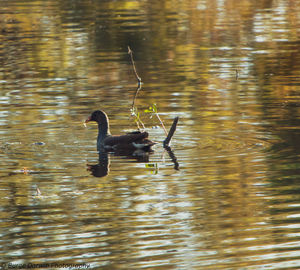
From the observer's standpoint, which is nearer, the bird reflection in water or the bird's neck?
the bird reflection in water

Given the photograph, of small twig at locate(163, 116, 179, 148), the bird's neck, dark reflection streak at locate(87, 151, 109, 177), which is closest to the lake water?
dark reflection streak at locate(87, 151, 109, 177)

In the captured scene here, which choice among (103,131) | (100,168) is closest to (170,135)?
(103,131)

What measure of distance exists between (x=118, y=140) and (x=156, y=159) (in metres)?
1.08

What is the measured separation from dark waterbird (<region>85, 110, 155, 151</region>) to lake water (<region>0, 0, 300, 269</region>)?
218 millimetres

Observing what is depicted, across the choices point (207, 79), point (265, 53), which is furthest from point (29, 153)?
point (265, 53)

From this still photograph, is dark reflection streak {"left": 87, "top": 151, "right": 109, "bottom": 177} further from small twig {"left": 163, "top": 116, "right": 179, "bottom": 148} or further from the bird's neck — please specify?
small twig {"left": 163, "top": 116, "right": 179, "bottom": 148}

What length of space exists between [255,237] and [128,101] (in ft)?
33.5

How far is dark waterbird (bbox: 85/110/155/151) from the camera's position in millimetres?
14523

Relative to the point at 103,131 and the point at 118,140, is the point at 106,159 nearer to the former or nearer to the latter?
the point at 118,140

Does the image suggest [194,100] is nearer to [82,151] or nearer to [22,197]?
[82,151]

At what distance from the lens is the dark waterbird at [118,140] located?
14.5m

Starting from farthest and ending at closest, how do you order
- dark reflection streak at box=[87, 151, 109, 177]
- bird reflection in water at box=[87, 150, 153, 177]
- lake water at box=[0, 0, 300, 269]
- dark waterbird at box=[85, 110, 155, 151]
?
1. dark waterbird at box=[85, 110, 155, 151]
2. bird reflection in water at box=[87, 150, 153, 177]
3. dark reflection streak at box=[87, 151, 109, 177]
4. lake water at box=[0, 0, 300, 269]

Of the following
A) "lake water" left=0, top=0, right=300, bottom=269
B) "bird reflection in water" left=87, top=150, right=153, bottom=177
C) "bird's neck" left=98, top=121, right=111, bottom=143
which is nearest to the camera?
"lake water" left=0, top=0, right=300, bottom=269

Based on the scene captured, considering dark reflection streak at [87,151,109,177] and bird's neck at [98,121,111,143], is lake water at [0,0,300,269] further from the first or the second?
bird's neck at [98,121,111,143]
